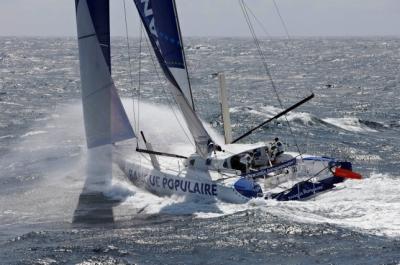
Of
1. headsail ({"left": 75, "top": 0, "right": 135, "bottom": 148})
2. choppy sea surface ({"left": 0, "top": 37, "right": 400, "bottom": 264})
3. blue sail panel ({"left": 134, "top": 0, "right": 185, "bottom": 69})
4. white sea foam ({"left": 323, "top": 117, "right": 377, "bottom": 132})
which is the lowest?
choppy sea surface ({"left": 0, "top": 37, "right": 400, "bottom": 264})

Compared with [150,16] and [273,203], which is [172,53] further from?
[273,203]

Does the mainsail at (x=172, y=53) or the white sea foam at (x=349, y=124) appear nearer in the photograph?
the mainsail at (x=172, y=53)

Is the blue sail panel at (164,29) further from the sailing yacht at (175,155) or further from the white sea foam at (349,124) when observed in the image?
the white sea foam at (349,124)

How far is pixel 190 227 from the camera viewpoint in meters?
16.5

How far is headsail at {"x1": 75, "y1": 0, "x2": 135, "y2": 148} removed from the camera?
75.5ft

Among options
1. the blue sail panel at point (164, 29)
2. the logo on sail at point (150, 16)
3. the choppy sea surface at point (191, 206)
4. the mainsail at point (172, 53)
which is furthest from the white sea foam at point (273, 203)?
the logo on sail at point (150, 16)

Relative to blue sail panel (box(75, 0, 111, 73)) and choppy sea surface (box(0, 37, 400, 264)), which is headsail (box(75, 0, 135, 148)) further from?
choppy sea surface (box(0, 37, 400, 264))

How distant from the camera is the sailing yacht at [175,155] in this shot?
757 inches

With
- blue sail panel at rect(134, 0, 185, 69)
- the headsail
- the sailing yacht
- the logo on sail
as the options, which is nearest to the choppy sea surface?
the sailing yacht

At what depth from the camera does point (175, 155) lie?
68.5 ft

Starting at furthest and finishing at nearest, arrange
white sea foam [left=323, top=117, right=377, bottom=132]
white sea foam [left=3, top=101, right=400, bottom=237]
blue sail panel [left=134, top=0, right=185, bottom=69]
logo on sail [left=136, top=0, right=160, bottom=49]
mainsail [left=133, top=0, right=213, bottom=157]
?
white sea foam [left=323, top=117, right=377, bottom=132]
logo on sail [left=136, top=0, right=160, bottom=49]
blue sail panel [left=134, top=0, right=185, bottom=69]
mainsail [left=133, top=0, right=213, bottom=157]
white sea foam [left=3, top=101, right=400, bottom=237]

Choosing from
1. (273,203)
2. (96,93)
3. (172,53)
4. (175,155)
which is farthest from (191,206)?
(96,93)

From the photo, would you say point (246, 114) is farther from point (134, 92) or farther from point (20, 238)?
point (20, 238)

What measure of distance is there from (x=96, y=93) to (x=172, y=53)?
138 inches
